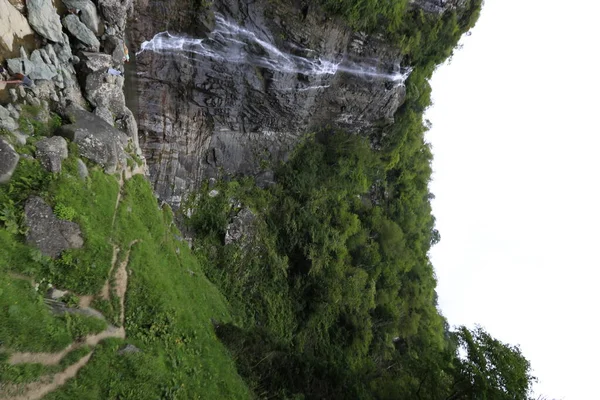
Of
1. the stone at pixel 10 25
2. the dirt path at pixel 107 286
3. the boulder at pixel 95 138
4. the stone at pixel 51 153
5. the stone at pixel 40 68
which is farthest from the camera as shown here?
the boulder at pixel 95 138

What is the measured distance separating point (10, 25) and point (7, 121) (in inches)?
125

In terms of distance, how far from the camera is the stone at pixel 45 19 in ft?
32.5

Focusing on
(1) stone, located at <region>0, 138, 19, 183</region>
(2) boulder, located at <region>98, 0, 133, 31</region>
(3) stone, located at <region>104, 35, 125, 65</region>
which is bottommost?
(1) stone, located at <region>0, 138, 19, 183</region>

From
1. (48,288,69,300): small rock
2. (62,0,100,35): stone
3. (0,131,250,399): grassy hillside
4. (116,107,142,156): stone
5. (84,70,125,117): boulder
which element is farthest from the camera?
(116,107,142,156): stone

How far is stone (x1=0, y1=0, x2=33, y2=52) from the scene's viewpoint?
354 inches

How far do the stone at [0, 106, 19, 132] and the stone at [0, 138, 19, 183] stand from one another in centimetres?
66

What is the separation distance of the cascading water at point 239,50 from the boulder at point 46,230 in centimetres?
1001

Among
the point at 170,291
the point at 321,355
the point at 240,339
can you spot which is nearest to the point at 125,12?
the point at 170,291

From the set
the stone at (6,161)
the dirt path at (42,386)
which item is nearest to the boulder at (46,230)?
the stone at (6,161)

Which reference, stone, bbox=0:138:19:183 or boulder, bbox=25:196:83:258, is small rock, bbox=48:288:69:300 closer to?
boulder, bbox=25:196:83:258

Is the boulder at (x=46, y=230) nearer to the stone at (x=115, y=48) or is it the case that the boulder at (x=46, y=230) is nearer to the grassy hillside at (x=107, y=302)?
the grassy hillside at (x=107, y=302)

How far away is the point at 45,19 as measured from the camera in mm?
10242

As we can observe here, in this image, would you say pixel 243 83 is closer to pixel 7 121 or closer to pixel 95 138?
pixel 95 138

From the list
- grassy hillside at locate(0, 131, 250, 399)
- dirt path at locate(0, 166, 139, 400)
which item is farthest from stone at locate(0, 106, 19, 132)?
dirt path at locate(0, 166, 139, 400)
